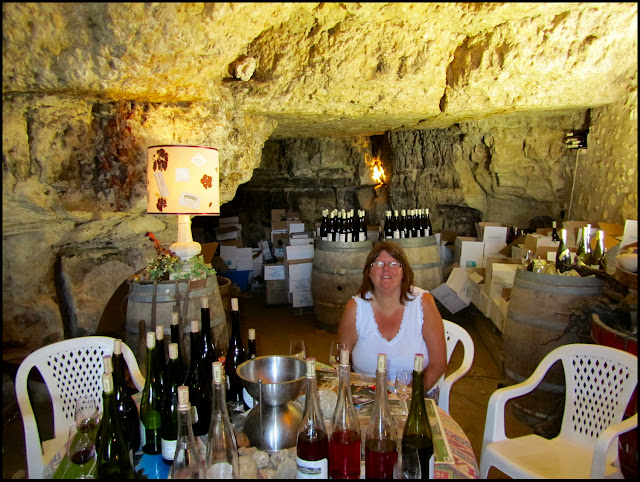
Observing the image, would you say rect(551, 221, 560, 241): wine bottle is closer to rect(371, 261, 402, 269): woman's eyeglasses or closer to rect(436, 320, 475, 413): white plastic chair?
rect(436, 320, 475, 413): white plastic chair

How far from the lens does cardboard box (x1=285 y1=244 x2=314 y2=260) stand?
203 inches

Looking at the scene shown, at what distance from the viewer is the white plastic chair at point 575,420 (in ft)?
5.61

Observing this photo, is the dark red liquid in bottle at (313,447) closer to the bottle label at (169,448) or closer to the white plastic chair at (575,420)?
the bottle label at (169,448)

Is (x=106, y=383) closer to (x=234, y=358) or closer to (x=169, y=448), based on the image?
(x=169, y=448)

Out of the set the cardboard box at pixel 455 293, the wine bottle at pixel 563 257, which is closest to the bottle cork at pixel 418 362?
the wine bottle at pixel 563 257

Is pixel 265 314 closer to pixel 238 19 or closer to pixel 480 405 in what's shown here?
pixel 480 405

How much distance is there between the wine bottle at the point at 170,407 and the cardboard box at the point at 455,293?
3.32 metres

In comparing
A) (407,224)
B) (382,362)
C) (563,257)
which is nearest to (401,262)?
(382,362)

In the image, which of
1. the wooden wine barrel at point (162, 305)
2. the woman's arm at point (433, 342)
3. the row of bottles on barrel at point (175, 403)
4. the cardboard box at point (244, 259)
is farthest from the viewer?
the cardboard box at point (244, 259)

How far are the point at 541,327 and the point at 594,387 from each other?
78cm

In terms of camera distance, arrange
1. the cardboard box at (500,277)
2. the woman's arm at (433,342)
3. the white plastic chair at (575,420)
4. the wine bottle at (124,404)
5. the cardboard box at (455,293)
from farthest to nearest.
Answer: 1. the cardboard box at (455,293)
2. the cardboard box at (500,277)
3. the woman's arm at (433,342)
4. the white plastic chair at (575,420)
5. the wine bottle at (124,404)

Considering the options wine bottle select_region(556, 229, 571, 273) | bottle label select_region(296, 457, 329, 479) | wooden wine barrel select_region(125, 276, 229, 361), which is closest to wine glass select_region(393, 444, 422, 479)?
bottle label select_region(296, 457, 329, 479)

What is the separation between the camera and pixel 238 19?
2.61m

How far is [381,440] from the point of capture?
1187mm
